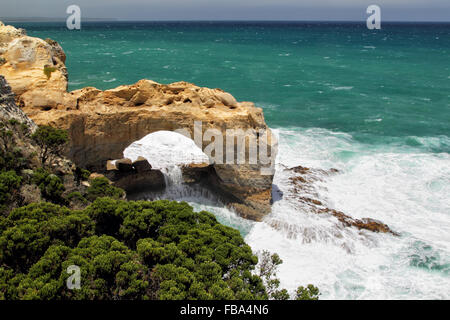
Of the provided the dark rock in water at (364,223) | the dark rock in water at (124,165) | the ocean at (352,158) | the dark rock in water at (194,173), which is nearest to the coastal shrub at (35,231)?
the dark rock in water at (124,165)

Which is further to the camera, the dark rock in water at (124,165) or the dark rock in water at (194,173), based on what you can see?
the dark rock in water at (194,173)

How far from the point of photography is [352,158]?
118 feet

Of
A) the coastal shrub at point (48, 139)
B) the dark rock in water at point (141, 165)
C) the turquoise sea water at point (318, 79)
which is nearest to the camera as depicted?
the coastal shrub at point (48, 139)

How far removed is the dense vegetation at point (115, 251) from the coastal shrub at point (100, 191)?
1752 millimetres

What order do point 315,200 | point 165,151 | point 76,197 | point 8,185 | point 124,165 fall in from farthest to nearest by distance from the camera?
point 165,151 < point 315,200 < point 124,165 < point 76,197 < point 8,185

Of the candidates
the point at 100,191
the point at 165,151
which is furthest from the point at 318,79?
the point at 100,191

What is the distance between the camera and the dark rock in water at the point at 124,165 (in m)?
26.0

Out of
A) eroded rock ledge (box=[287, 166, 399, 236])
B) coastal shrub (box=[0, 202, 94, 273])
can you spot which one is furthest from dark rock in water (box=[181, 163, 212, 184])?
coastal shrub (box=[0, 202, 94, 273])

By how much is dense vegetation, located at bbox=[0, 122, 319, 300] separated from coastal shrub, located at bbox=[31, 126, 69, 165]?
1.77 metres

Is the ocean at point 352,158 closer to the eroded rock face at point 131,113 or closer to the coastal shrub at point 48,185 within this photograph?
the eroded rock face at point 131,113

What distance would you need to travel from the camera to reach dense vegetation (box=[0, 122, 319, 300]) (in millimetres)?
12453

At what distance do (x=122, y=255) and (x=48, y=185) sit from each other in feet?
25.9

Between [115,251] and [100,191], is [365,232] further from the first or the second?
[100,191]
